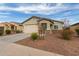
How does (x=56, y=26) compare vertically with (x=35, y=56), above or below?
above

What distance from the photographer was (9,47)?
539 centimetres

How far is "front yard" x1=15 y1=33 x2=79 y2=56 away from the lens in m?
5.35

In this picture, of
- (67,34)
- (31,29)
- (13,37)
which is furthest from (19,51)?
(67,34)

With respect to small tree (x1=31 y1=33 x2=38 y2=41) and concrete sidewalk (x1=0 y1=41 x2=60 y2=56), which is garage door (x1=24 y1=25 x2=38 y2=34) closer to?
small tree (x1=31 y1=33 x2=38 y2=41)

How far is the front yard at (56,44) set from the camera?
5348mm

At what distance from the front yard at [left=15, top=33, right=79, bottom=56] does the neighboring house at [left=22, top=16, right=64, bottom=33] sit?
6.3 inches

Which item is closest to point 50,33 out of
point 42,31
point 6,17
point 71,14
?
point 42,31

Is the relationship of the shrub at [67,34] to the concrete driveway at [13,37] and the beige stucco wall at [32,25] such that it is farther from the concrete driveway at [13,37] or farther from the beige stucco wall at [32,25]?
the concrete driveway at [13,37]

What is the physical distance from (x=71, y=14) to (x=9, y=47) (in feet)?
4.49

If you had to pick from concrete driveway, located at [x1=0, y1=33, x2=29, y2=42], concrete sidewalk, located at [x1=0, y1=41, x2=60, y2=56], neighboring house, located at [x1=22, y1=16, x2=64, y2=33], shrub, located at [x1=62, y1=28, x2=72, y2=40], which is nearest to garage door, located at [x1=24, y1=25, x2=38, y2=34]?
neighboring house, located at [x1=22, y1=16, x2=64, y2=33]

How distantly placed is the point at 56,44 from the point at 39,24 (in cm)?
53

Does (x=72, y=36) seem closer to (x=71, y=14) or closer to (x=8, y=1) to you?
(x=71, y=14)

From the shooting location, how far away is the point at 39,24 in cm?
555

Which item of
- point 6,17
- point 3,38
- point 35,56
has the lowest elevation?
point 35,56
